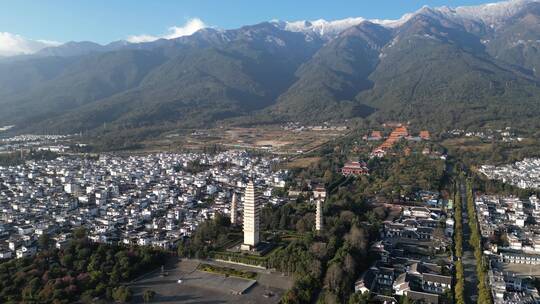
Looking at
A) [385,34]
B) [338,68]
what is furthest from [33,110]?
[385,34]

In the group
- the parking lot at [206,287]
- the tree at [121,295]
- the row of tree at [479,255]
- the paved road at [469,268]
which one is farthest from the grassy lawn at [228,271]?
the row of tree at [479,255]

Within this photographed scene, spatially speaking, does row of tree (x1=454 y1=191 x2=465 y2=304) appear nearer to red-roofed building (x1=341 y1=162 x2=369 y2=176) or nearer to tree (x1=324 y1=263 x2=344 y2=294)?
tree (x1=324 y1=263 x2=344 y2=294)

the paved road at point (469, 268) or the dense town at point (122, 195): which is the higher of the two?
the dense town at point (122, 195)

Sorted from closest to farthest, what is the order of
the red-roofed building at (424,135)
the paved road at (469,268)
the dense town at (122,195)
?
the paved road at (469,268), the dense town at (122,195), the red-roofed building at (424,135)

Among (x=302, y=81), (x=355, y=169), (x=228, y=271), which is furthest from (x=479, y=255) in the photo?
(x=302, y=81)

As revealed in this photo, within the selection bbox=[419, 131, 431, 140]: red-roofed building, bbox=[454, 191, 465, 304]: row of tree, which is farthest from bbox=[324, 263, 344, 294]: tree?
bbox=[419, 131, 431, 140]: red-roofed building

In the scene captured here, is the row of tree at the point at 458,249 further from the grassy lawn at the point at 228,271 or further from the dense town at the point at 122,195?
the dense town at the point at 122,195

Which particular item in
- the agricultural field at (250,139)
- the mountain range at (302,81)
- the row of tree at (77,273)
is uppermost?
the mountain range at (302,81)
